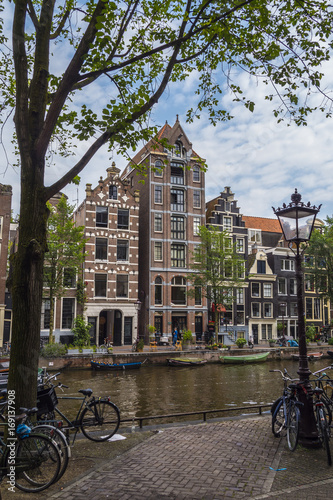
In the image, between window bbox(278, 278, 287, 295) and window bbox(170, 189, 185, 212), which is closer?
window bbox(170, 189, 185, 212)

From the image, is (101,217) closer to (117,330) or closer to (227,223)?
(117,330)

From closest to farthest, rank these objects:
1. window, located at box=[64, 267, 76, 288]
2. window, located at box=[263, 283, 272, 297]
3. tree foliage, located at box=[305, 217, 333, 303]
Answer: window, located at box=[64, 267, 76, 288] < tree foliage, located at box=[305, 217, 333, 303] < window, located at box=[263, 283, 272, 297]

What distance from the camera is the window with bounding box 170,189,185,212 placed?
143 feet

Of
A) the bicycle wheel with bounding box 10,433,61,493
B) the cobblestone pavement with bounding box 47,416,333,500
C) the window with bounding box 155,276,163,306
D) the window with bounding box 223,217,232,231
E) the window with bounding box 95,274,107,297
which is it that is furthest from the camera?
the window with bounding box 223,217,232,231

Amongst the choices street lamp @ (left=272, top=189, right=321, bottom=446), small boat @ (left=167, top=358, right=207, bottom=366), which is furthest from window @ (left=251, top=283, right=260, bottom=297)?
street lamp @ (left=272, top=189, right=321, bottom=446)

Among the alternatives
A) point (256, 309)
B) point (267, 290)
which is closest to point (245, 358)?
point (256, 309)

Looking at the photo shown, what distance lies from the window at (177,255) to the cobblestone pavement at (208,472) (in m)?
34.2

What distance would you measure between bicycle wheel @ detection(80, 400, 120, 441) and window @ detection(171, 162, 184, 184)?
3710cm

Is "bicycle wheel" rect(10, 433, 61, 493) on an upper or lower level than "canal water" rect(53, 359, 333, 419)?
upper

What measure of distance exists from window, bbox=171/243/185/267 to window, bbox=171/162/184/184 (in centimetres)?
704

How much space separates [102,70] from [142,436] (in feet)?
22.8

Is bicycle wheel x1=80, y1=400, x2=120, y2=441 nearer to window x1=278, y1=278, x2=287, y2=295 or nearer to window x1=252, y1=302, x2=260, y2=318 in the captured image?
window x1=252, y1=302, x2=260, y2=318

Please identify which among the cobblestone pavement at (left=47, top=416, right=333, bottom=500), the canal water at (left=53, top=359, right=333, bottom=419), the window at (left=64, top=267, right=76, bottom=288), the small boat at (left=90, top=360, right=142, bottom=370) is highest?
the window at (left=64, top=267, right=76, bottom=288)

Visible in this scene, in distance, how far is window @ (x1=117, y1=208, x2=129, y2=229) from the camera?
1563 inches
